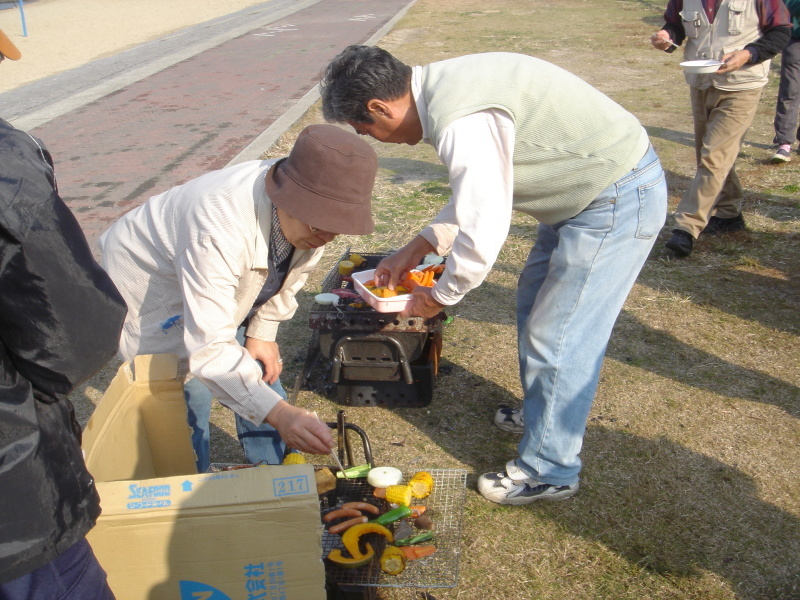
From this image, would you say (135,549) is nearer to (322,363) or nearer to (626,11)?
(322,363)

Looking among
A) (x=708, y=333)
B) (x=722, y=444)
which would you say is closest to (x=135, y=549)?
(x=722, y=444)

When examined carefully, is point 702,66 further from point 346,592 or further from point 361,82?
point 346,592

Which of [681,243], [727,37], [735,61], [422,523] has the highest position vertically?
[727,37]

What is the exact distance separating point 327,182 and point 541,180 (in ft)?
2.65

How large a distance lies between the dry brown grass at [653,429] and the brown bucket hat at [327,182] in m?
1.34

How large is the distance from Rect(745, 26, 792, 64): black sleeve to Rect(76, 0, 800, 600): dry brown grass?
1309 millimetres

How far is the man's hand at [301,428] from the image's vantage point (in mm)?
2105

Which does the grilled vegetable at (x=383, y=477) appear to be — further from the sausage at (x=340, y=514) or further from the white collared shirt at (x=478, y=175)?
the white collared shirt at (x=478, y=175)

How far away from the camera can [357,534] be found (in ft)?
7.91

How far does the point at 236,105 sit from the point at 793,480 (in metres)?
9.26

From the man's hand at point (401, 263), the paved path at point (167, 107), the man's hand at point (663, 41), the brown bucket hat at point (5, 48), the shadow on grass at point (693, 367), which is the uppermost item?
the brown bucket hat at point (5, 48)

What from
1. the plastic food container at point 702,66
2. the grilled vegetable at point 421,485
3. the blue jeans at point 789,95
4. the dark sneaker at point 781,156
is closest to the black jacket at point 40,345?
the grilled vegetable at point 421,485

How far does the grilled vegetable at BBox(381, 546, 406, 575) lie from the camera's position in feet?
7.72

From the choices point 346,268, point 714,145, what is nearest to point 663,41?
point 714,145
